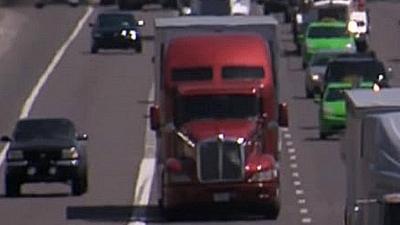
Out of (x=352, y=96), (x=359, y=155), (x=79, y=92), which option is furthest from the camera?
(x=79, y=92)

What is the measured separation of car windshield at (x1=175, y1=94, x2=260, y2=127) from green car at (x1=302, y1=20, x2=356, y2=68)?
28.8 m

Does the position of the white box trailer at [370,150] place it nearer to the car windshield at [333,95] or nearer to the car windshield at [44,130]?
the car windshield at [44,130]

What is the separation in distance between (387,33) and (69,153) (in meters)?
48.6

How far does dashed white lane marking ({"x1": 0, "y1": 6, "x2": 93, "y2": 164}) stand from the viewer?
57844mm

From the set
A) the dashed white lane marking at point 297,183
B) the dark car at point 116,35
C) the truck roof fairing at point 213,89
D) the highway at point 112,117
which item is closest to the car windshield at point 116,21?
the dark car at point 116,35

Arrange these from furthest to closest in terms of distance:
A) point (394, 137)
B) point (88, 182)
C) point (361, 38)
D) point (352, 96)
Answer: point (361, 38) → point (88, 182) → point (352, 96) → point (394, 137)

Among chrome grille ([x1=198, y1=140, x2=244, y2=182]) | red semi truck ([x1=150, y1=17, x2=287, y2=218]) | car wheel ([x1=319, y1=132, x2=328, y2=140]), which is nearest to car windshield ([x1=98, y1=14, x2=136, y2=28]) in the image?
car wheel ([x1=319, y1=132, x2=328, y2=140])

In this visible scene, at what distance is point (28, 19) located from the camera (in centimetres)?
9812

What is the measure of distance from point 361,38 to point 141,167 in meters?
32.5

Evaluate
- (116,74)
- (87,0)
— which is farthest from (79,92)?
(87,0)

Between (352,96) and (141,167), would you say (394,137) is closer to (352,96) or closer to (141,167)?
(352,96)

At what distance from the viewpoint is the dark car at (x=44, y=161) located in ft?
132

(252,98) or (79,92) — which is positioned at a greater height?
(252,98)

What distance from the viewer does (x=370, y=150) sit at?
2500cm
